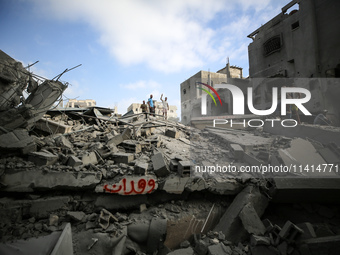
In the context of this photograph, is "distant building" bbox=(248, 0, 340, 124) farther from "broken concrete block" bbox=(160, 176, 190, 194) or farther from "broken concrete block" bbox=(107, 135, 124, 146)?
"broken concrete block" bbox=(107, 135, 124, 146)

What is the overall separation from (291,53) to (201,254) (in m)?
14.1

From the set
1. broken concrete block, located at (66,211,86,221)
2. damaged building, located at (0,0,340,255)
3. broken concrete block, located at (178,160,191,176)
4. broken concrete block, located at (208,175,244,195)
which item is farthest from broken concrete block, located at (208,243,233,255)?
broken concrete block, located at (66,211,86,221)

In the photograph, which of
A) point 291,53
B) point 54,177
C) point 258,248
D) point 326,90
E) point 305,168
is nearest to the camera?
point 258,248

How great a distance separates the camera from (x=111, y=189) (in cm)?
319

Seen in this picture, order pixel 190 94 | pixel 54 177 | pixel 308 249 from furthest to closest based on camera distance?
pixel 190 94 → pixel 54 177 → pixel 308 249

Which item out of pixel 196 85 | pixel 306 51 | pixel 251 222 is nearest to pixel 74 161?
pixel 251 222

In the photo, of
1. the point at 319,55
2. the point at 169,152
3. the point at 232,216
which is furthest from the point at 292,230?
the point at 319,55

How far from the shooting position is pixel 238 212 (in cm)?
312

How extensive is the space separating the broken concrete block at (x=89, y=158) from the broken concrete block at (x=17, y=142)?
115 cm

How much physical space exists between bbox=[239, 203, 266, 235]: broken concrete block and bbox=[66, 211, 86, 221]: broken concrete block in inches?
113

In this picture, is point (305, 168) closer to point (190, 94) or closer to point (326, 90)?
point (326, 90)

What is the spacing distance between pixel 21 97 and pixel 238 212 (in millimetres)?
6263

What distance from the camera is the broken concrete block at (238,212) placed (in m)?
3.05

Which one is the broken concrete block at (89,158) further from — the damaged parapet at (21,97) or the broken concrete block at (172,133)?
the broken concrete block at (172,133)
